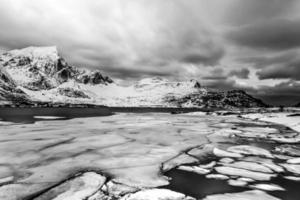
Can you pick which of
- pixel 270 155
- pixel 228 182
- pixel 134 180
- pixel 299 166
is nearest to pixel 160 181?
pixel 134 180

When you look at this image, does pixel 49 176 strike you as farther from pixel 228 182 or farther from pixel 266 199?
pixel 266 199

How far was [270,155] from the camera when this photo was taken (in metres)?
10.1

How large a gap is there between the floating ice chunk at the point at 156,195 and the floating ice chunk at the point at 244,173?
8.92ft

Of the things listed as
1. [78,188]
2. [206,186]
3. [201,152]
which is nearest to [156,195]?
[206,186]

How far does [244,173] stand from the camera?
24.0 feet

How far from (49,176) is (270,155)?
375 inches

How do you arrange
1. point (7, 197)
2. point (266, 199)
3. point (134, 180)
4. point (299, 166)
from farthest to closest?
point (299, 166) → point (134, 180) → point (266, 199) → point (7, 197)

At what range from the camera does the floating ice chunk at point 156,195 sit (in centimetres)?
512

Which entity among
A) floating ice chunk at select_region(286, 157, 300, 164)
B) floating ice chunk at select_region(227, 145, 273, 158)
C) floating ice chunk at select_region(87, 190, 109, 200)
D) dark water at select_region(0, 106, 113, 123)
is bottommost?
dark water at select_region(0, 106, 113, 123)

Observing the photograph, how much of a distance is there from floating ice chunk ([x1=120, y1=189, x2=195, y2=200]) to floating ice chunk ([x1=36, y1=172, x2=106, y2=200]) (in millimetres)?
1024

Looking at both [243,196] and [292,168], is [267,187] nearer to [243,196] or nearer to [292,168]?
[243,196]

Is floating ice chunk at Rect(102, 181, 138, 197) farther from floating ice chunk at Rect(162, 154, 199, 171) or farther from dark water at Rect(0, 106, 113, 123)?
dark water at Rect(0, 106, 113, 123)

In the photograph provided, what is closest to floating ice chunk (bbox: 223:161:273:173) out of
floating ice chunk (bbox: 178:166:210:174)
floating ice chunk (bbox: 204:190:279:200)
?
floating ice chunk (bbox: 178:166:210:174)

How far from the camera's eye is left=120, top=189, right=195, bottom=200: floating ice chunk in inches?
201
